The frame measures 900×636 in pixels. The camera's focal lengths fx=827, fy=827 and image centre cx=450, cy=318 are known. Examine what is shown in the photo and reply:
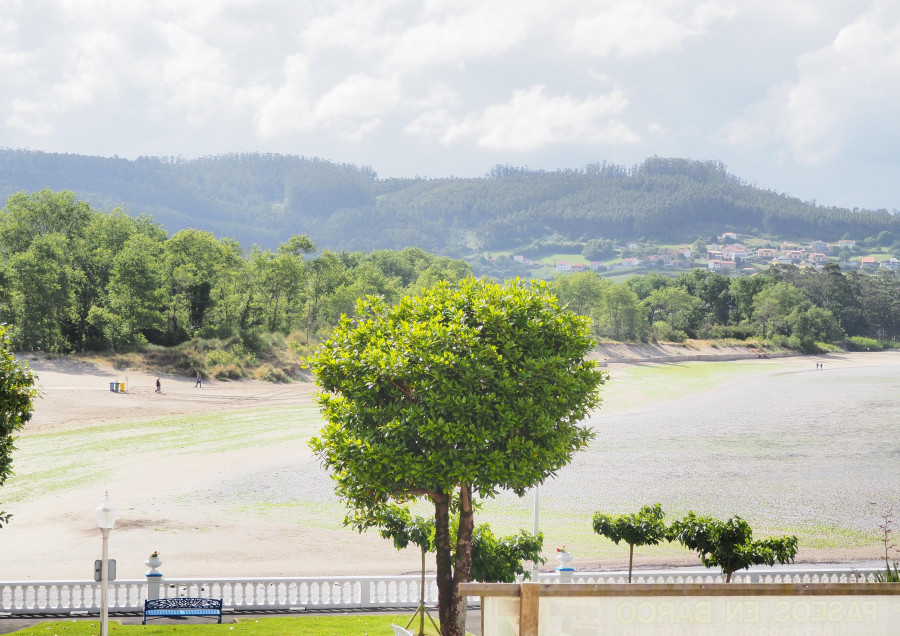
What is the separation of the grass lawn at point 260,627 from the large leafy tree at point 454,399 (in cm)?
247

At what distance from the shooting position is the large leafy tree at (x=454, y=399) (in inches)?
608

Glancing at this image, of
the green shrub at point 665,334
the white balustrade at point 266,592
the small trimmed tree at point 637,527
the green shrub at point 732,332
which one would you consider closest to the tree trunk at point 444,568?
the white balustrade at point 266,592

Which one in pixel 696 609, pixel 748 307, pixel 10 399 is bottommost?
pixel 696 609

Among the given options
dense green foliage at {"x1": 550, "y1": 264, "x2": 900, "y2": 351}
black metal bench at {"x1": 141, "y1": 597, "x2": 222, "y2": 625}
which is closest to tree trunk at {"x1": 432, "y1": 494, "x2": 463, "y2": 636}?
black metal bench at {"x1": 141, "y1": 597, "x2": 222, "y2": 625}

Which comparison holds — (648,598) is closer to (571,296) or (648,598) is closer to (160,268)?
(160,268)

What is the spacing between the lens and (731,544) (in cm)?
1708

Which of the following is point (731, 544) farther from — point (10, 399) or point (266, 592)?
point (10, 399)

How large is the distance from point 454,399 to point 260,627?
23.6 feet

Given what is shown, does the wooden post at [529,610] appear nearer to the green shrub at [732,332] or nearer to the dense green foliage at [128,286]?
the dense green foliage at [128,286]

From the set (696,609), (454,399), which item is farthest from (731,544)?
(696,609)

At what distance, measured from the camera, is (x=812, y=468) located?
48.3 m

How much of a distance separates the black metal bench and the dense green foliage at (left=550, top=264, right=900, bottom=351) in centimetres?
9103

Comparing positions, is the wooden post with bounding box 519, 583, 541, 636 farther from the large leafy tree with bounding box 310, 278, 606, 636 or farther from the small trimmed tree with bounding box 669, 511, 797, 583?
the small trimmed tree with bounding box 669, 511, 797, 583

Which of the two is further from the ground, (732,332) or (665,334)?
(732,332)
